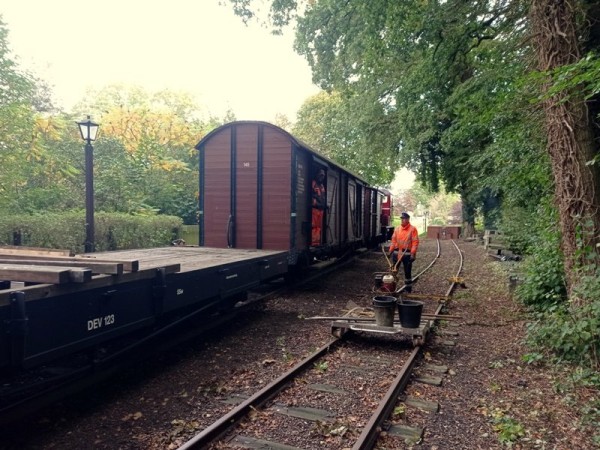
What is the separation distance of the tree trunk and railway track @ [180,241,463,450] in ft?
8.20

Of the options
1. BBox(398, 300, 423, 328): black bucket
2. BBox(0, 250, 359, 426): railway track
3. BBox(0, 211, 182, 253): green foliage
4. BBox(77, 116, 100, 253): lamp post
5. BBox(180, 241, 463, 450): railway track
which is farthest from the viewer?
BBox(0, 211, 182, 253): green foliage

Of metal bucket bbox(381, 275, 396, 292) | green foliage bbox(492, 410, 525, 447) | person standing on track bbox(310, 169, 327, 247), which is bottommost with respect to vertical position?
green foliage bbox(492, 410, 525, 447)

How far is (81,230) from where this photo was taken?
12.3m

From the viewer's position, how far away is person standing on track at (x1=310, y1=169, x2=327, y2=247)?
404 inches

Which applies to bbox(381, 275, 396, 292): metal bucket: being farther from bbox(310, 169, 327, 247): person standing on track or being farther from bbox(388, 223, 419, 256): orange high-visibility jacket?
bbox(310, 169, 327, 247): person standing on track

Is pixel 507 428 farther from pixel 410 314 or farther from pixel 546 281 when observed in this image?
pixel 546 281

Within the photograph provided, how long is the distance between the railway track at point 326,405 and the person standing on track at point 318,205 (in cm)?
476

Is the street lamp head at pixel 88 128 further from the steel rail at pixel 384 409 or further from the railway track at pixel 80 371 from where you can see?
the steel rail at pixel 384 409

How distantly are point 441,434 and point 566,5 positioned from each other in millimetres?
5402

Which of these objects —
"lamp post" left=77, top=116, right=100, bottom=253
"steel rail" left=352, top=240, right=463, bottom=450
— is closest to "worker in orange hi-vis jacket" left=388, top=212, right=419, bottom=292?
"steel rail" left=352, top=240, right=463, bottom=450

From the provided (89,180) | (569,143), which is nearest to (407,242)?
(569,143)

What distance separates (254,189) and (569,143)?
5658 millimetres

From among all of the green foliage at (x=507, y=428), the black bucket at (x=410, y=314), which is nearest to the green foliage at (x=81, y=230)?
the black bucket at (x=410, y=314)

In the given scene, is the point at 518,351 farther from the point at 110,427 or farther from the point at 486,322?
the point at 110,427
